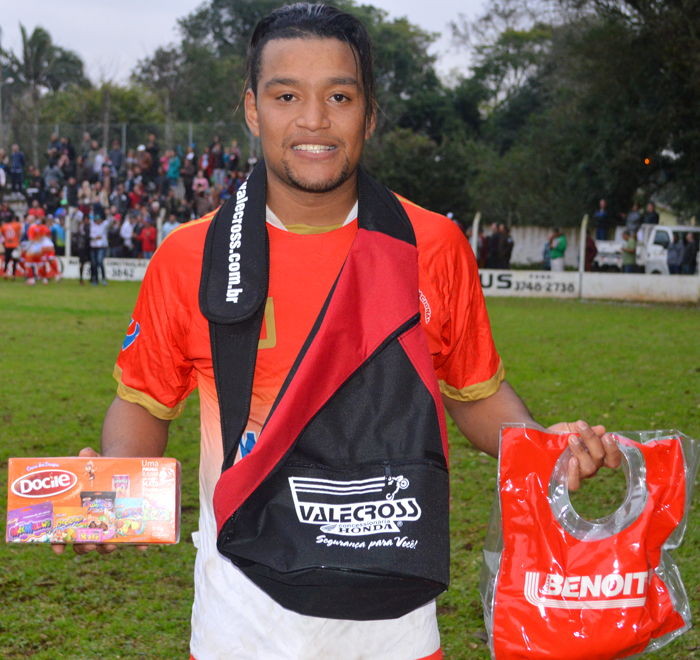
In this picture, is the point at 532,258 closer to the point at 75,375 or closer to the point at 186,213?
the point at 186,213

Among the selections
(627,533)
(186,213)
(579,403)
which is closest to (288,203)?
(627,533)

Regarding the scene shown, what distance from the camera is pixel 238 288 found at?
2049 mm

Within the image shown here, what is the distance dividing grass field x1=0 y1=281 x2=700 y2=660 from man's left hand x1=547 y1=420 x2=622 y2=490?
97.7 inches

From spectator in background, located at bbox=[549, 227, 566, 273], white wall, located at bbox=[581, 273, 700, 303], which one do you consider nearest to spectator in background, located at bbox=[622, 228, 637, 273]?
white wall, located at bbox=[581, 273, 700, 303]

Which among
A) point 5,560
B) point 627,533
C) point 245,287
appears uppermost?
point 245,287

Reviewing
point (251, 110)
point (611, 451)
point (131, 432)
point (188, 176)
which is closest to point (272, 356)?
point (131, 432)

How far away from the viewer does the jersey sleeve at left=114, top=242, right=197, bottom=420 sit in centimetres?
222

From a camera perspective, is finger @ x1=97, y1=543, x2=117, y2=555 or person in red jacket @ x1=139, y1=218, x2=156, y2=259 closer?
finger @ x1=97, y1=543, x2=117, y2=555

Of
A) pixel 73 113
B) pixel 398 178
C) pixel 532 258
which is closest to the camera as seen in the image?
pixel 532 258

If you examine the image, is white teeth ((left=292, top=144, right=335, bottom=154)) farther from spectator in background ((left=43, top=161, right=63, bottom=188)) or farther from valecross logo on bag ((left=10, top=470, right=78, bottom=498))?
spectator in background ((left=43, top=161, right=63, bottom=188))

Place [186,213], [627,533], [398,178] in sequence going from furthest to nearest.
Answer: [398,178] → [186,213] → [627,533]

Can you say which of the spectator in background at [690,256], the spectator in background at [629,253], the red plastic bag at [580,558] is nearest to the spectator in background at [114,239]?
the spectator in background at [629,253]

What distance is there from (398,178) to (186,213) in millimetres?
15003

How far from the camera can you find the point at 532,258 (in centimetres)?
3966
